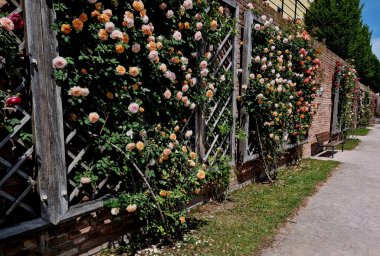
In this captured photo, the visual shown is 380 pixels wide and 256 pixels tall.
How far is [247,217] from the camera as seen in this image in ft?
11.4

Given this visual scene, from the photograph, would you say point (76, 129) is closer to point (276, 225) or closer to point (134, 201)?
point (134, 201)

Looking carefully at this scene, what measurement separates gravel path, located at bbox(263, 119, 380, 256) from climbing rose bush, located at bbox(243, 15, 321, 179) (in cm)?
128

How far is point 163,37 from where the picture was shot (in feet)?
8.90

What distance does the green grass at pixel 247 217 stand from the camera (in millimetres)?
2721

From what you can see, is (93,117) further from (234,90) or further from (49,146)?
(234,90)

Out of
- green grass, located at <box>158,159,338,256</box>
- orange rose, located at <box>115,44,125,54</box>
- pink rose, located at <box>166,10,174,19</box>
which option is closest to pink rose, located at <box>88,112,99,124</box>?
orange rose, located at <box>115,44,125,54</box>

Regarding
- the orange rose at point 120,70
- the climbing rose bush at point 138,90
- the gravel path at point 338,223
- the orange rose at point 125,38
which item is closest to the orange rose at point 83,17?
the climbing rose bush at point 138,90

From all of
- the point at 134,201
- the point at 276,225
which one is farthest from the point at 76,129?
the point at 276,225

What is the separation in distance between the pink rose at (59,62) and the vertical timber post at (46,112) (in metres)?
0.08

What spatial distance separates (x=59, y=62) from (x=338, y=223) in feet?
12.2

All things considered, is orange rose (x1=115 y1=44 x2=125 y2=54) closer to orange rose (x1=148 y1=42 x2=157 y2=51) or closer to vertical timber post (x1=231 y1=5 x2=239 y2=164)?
orange rose (x1=148 y1=42 x2=157 y2=51)

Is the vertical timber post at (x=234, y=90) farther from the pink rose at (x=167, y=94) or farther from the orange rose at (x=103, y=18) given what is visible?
the orange rose at (x=103, y=18)

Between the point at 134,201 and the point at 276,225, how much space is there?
1.91 meters

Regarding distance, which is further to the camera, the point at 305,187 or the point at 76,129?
the point at 305,187
